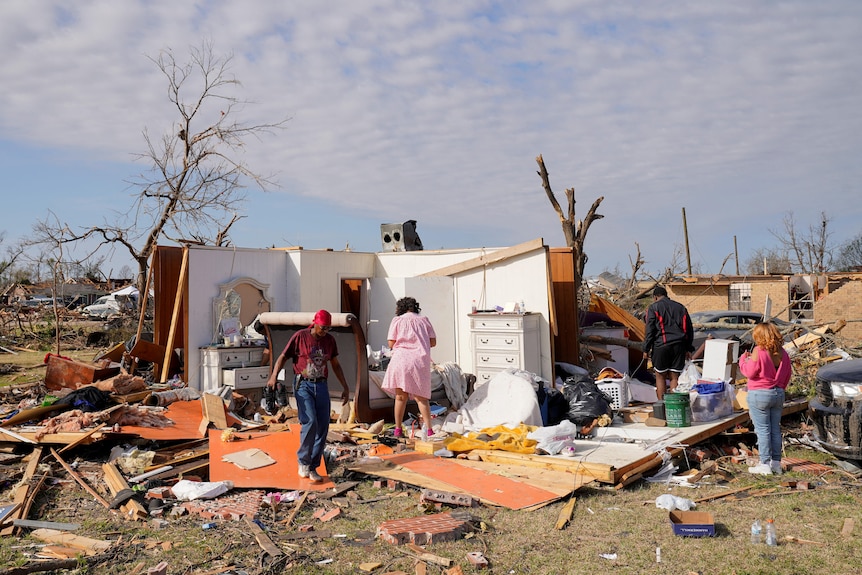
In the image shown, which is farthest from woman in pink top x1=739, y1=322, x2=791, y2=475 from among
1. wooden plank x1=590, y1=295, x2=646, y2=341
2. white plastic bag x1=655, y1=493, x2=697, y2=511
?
wooden plank x1=590, y1=295, x2=646, y2=341

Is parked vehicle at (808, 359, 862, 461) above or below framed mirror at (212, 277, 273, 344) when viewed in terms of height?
below

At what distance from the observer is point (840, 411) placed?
6.64m

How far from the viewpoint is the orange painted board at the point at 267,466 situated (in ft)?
22.2

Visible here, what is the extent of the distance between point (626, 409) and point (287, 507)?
18.1 feet

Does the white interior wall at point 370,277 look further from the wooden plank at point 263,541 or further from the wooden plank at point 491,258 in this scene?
the wooden plank at point 263,541

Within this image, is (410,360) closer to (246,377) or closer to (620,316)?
(246,377)

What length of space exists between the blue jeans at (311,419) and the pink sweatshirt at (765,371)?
4.11 metres

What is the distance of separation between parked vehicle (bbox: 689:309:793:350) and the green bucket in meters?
6.38

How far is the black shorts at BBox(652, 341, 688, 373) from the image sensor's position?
10.0m

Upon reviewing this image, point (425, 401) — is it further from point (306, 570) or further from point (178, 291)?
point (178, 291)

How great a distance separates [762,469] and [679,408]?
5.59ft

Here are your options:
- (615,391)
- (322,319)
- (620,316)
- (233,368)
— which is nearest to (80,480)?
(322,319)

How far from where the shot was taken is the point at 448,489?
650cm

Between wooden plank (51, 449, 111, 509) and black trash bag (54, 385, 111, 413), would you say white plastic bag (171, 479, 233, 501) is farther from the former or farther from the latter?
black trash bag (54, 385, 111, 413)
